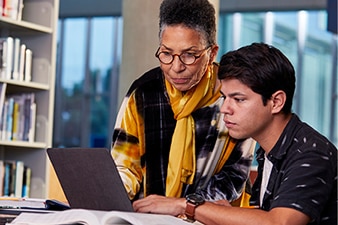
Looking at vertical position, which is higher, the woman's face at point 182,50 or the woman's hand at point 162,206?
the woman's face at point 182,50

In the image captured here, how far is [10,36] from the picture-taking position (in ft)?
16.4

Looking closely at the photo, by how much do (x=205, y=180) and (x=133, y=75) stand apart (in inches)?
116

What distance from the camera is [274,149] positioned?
1.93 m

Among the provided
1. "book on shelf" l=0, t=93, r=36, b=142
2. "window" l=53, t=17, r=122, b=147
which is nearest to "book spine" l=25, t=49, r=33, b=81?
"book on shelf" l=0, t=93, r=36, b=142

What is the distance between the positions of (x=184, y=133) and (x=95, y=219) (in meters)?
0.91

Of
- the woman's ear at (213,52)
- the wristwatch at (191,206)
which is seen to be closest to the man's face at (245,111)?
the wristwatch at (191,206)

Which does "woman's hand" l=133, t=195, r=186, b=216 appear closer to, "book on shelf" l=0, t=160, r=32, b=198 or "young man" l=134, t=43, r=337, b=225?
"young man" l=134, t=43, r=337, b=225

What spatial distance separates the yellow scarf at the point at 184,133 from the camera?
2.45m

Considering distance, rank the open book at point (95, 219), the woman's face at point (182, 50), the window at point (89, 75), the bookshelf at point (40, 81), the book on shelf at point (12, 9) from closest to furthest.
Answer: the open book at point (95, 219) → the woman's face at point (182, 50) → the book on shelf at point (12, 9) → the bookshelf at point (40, 81) → the window at point (89, 75)

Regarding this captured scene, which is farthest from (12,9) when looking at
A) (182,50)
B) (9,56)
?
(182,50)

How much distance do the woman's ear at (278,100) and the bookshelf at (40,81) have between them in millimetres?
3136

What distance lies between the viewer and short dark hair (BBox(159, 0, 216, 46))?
2334mm

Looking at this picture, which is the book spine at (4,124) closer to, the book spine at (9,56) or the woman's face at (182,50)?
the book spine at (9,56)

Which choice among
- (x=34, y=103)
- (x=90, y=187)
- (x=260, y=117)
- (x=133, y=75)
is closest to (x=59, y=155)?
(x=90, y=187)
